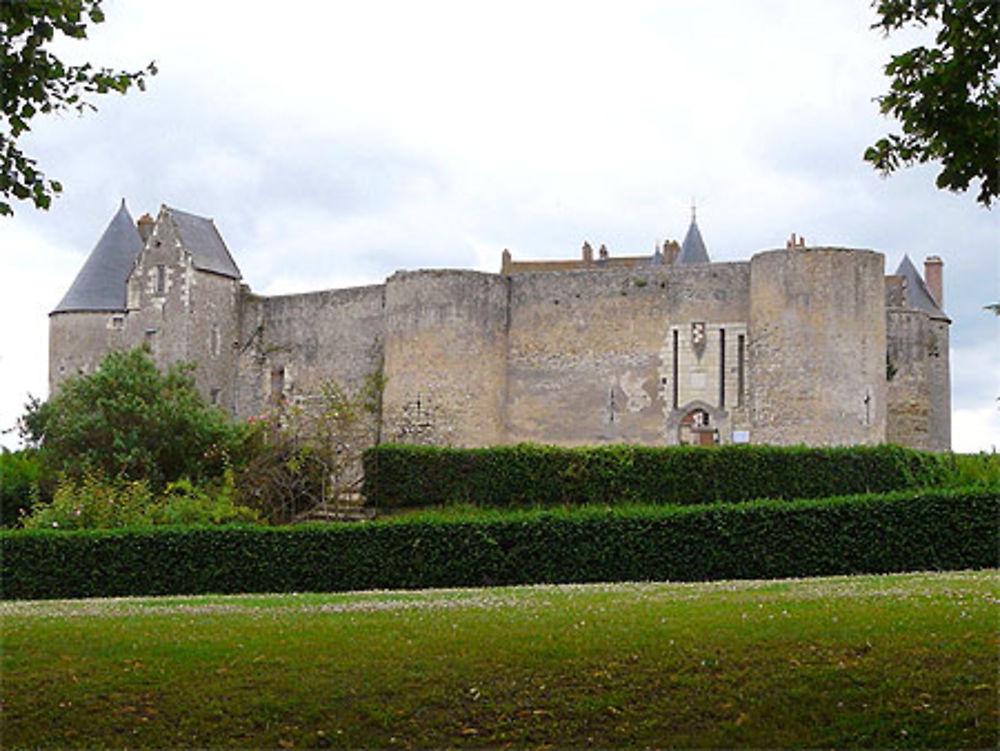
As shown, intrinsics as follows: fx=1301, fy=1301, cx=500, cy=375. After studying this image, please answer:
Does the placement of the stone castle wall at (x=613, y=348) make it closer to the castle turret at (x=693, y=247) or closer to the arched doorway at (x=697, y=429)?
the arched doorway at (x=697, y=429)

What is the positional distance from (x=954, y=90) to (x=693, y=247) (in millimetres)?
33380

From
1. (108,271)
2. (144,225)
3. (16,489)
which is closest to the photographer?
(16,489)

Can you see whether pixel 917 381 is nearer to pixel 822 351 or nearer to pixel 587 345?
pixel 822 351

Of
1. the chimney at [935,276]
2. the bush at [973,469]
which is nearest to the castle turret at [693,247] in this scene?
the chimney at [935,276]

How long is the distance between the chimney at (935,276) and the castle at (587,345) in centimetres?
175

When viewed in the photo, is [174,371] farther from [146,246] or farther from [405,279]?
[146,246]

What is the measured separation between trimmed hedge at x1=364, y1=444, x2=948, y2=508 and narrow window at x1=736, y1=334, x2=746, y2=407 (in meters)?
5.83

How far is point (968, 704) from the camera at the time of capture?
784 cm

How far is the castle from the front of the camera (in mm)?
27641

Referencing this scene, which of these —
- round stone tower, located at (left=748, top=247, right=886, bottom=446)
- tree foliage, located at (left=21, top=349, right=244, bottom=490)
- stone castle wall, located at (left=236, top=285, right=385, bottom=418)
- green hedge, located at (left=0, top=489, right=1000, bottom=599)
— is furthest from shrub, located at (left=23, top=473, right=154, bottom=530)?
round stone tower, located at (left=748, top=247, right=886, bottom=446)

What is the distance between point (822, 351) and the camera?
2742 cm

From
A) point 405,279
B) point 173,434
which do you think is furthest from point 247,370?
point 173,434

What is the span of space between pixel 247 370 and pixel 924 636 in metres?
28.4

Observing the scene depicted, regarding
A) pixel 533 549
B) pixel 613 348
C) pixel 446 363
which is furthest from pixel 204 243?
pixel 533 549
